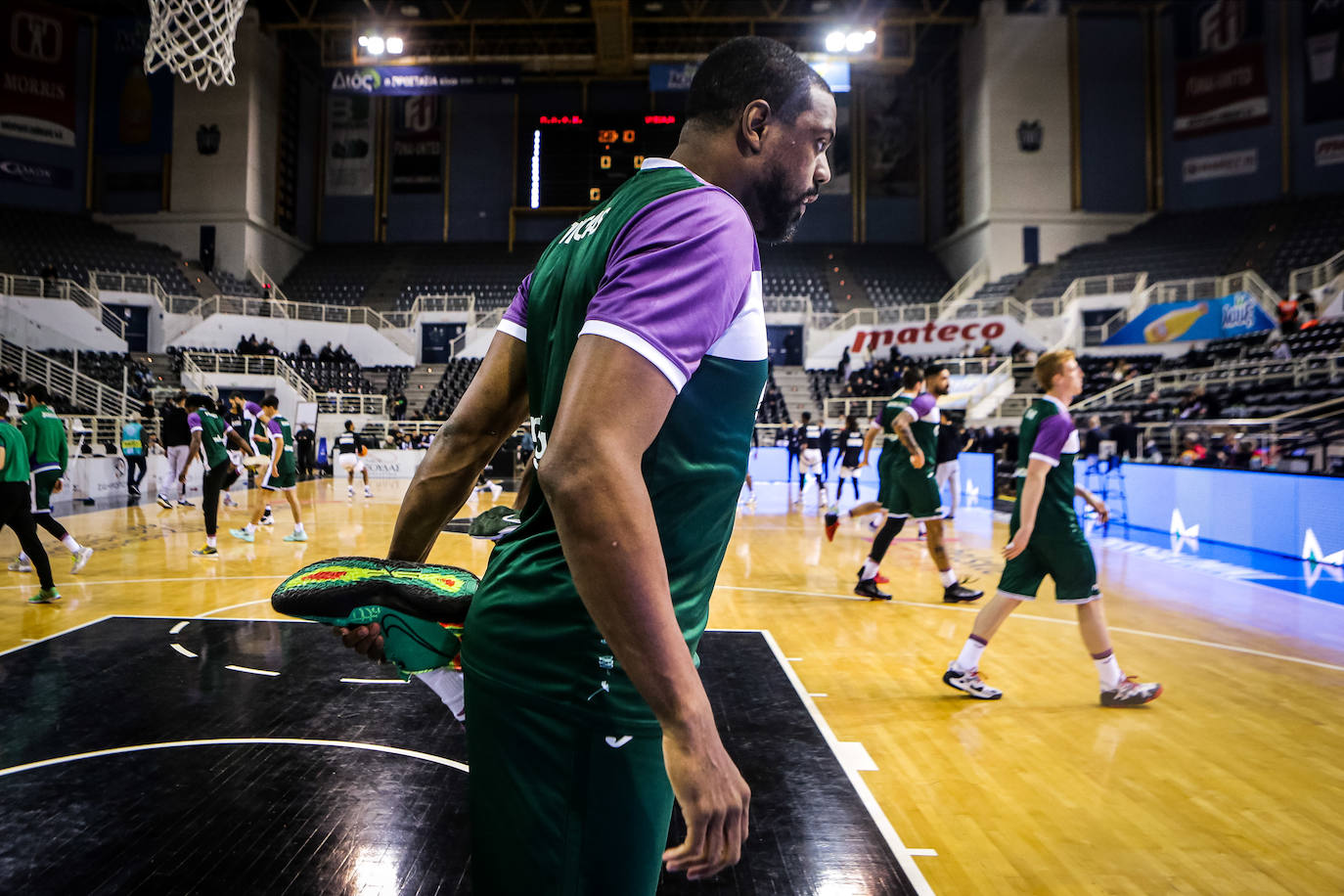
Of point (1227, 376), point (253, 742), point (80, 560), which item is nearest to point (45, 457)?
point (80, 560)

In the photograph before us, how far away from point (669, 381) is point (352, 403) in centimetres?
2556

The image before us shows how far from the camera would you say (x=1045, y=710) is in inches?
169

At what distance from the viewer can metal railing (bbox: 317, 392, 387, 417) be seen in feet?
78.4

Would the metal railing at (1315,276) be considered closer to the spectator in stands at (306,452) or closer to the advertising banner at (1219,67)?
the advertising banner at (1219,67)

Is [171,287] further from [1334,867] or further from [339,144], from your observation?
[1334,867]

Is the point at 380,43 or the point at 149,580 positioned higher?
the point at 380,43

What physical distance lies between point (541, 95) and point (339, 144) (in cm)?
789

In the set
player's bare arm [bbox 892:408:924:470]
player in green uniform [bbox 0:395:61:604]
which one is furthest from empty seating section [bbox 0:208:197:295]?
player's bare arm [bbox 892:408:924:470]

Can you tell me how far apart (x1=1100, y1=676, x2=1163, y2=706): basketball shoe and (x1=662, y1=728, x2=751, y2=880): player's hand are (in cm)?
422

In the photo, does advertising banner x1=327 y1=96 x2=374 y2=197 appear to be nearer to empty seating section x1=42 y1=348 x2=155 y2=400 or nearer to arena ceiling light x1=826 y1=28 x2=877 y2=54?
empty seating section x1=42 y1=348 x2=155 y2=400

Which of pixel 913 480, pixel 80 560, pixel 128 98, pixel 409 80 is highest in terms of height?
pixel 128 98

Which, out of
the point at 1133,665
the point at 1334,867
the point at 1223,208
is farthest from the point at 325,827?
the point at 1223,208

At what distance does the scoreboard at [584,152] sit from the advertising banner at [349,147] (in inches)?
544

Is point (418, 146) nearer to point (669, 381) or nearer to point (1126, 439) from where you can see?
point (1126, 439)
